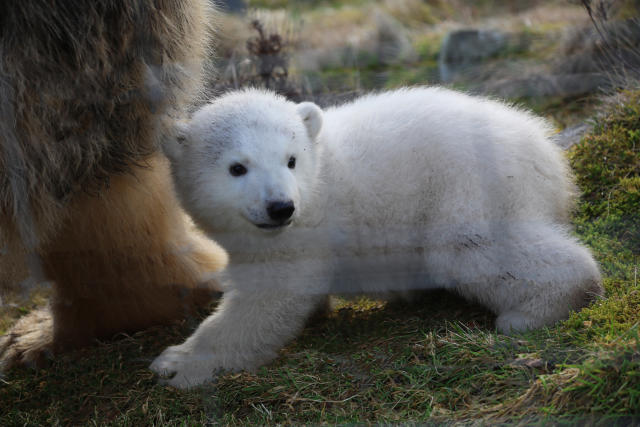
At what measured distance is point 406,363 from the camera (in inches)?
84.6

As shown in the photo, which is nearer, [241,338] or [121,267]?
[241,338]

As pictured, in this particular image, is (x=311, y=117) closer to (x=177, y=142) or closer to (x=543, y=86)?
(x=177, y=142)

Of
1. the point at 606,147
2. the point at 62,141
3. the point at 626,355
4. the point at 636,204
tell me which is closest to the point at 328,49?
the point at 606,147

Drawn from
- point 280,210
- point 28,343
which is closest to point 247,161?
point 280,210

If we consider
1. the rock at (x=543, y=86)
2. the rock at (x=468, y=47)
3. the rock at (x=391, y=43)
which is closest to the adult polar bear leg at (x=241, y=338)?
the rock at (x=543, y=86)

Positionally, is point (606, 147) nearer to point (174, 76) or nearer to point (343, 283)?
point (343, 283)

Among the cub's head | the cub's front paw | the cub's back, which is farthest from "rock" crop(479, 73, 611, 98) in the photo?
the cub's front paw

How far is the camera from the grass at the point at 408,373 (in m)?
1.75

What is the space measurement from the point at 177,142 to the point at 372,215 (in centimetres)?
79

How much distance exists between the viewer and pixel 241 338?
7.94ft

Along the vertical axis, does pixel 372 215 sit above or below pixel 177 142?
below

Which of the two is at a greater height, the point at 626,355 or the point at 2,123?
the point at 2,123

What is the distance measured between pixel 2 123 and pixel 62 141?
0.19 m

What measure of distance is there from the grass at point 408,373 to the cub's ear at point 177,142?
2.73ft
